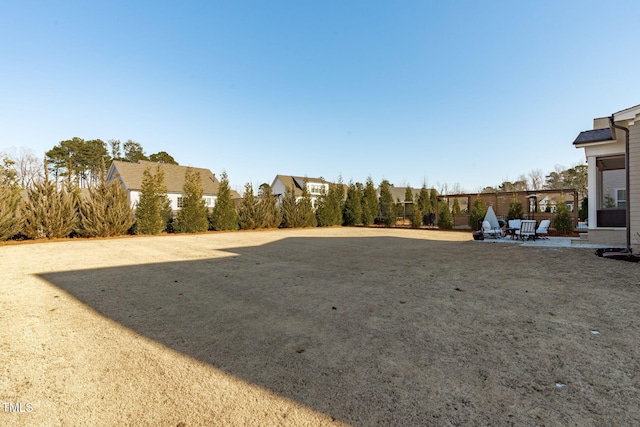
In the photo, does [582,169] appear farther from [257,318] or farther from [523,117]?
[257,318]

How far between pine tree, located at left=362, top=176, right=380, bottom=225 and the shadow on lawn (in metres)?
18.3

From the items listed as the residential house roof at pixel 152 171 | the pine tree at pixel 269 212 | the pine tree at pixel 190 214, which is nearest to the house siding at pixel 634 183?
the pine tree at pixel 269 212

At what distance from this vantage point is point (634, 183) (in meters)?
7.30

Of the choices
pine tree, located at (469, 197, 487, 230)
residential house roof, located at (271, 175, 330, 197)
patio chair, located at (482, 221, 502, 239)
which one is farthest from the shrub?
residential house roof, located at (271, 175, 330, 197)

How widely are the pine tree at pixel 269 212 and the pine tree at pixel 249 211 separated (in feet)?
0.96

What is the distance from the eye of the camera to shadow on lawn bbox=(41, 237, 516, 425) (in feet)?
6.30

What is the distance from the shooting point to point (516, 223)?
13.2 meters

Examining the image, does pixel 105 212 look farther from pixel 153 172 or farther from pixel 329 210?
pixel 153 172

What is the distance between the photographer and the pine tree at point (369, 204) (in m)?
24.9

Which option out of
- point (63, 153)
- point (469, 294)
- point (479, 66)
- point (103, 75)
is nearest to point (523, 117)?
point (479, 66)

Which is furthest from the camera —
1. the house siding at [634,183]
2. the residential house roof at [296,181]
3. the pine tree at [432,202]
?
the residential house roof at [296,181]

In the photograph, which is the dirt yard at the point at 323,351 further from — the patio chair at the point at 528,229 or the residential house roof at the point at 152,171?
the residential house roof at the point at 152,171

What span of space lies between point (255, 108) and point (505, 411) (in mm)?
19665

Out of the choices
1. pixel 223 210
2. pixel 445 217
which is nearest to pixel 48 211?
pixel 223 210
